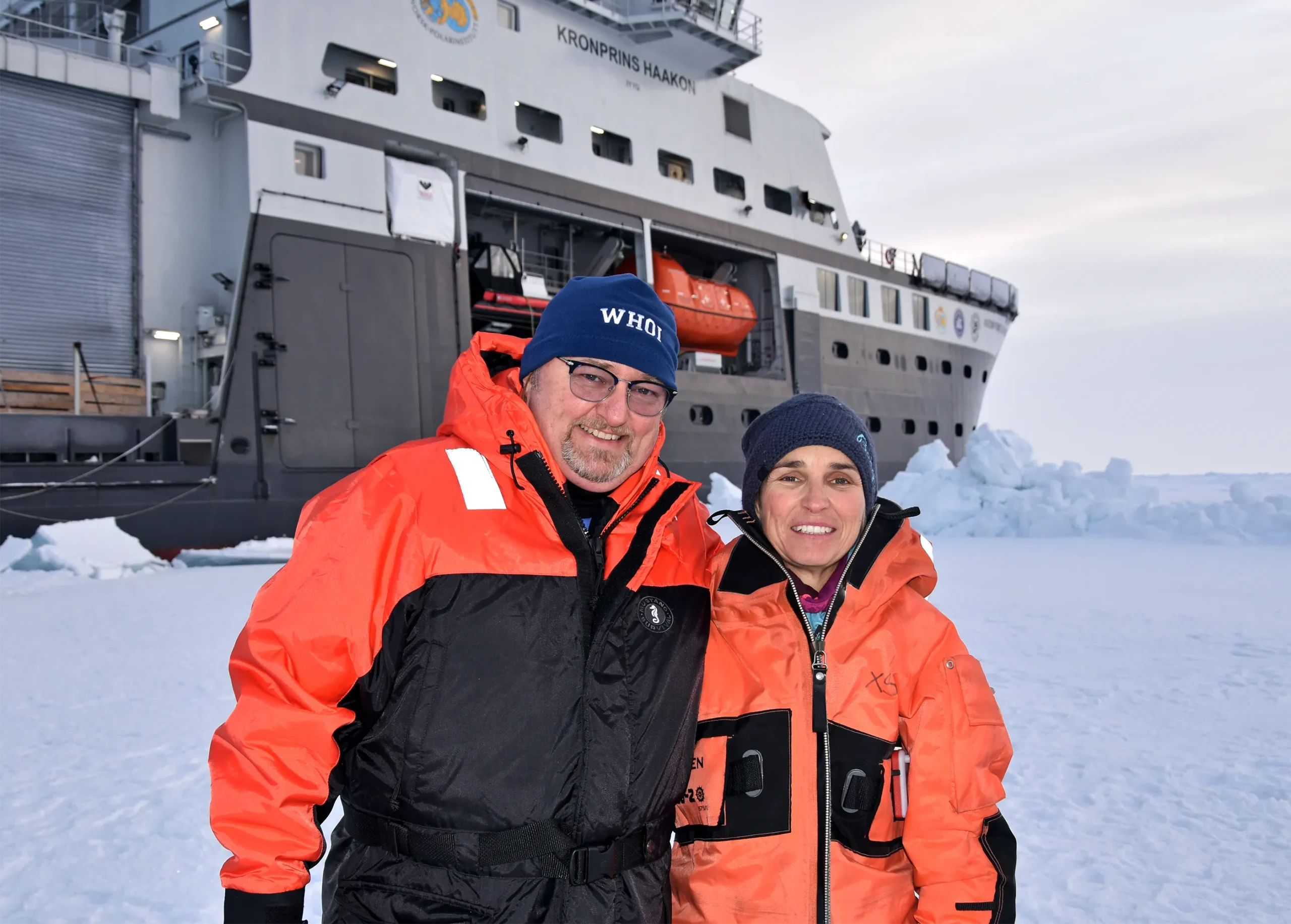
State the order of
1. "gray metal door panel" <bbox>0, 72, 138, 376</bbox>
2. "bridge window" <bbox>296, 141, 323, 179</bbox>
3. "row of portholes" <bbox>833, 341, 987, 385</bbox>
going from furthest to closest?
"row of portholes" <bbox>833, 341, 987, 385</bbox>, "bridge window" <bbox>296, 141, 323, 179</bbox>, "gray metal door panel" <bbox>0, 72, 138, 376</bbox>

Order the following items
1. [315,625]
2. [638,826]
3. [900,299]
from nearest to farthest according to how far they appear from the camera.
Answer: [315,625] < [638,826] < [900,299]

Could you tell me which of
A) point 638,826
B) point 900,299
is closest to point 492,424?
point 638,826

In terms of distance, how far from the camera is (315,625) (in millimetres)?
1310

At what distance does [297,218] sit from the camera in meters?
8.77

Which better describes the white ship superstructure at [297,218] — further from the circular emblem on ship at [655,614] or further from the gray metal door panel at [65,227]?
the circular emblem on ship at [655,614]

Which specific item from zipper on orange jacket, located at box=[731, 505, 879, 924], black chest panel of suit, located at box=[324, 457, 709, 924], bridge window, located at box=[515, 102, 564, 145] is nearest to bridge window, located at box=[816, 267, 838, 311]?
bridge window, located at box=[515, 102, 564, 145]

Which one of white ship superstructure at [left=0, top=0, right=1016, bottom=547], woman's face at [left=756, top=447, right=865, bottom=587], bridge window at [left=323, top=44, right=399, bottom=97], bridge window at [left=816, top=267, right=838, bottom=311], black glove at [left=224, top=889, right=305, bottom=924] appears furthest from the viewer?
bridge window at [left=816, top=267, right=838, bottom=311]

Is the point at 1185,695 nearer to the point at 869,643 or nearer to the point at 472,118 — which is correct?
the point at 869,643

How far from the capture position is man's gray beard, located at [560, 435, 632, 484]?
164cm

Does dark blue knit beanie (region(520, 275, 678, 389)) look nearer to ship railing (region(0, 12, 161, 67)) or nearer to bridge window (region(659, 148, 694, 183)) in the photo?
ship railing (region(0, 12, 161, 67))

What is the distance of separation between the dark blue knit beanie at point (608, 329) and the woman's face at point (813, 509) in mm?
329

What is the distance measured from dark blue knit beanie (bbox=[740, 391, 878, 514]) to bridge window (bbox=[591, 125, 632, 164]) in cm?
1110

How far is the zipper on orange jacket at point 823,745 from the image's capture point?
1560mm

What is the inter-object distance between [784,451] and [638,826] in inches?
31.5
